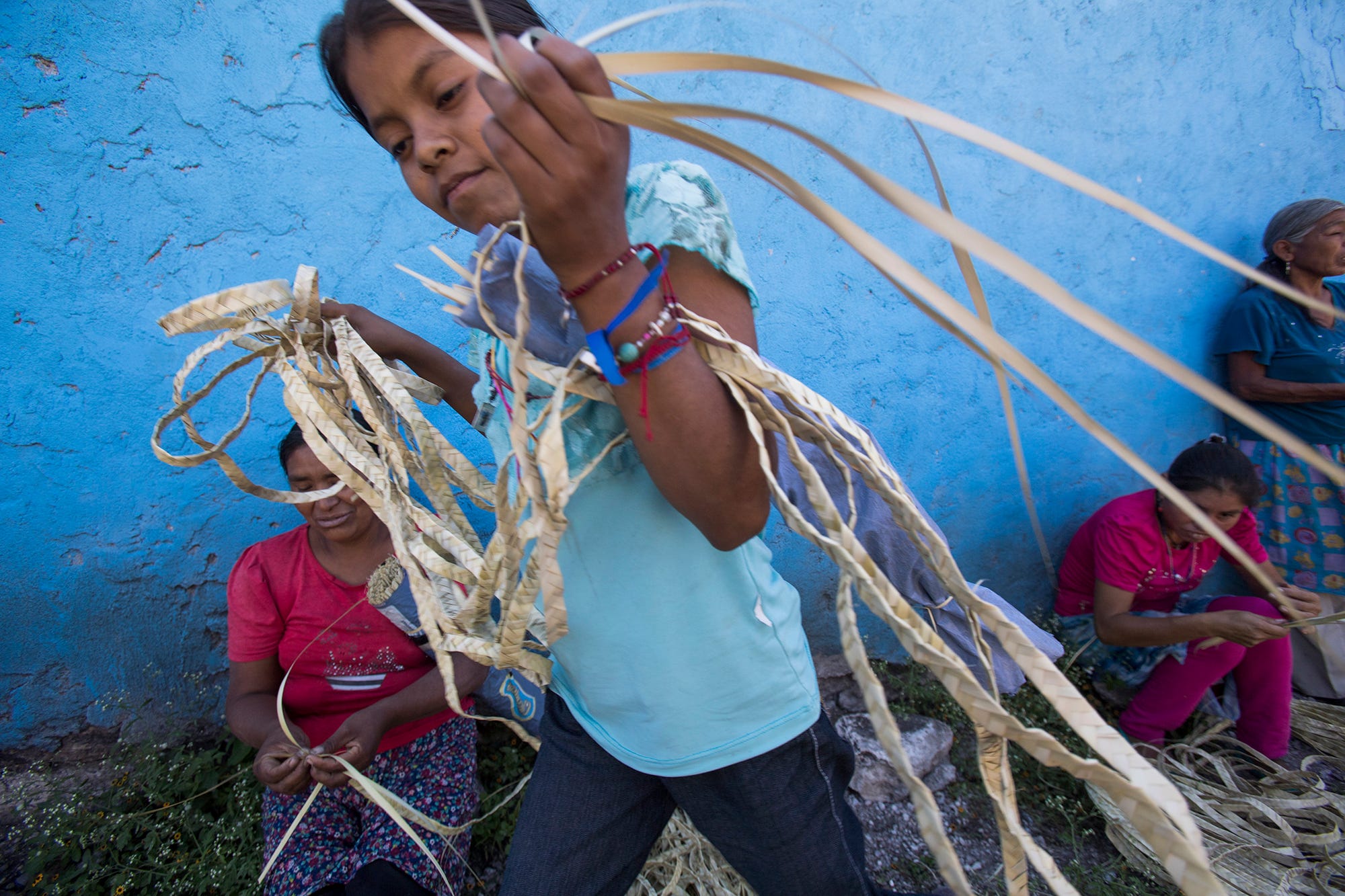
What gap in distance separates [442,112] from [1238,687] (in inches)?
133

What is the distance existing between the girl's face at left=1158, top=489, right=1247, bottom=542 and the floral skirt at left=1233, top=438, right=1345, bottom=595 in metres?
0.62

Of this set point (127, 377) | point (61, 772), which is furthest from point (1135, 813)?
point (61, 772)

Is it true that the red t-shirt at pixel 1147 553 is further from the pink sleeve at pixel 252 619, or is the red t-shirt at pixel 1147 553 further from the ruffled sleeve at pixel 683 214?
the pink sleeve at pixel 252 619

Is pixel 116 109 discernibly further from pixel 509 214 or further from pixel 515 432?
pixel 515 432

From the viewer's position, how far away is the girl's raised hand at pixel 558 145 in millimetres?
594

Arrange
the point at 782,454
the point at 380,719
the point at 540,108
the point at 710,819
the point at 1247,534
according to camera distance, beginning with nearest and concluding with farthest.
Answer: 1. the point at 540,108
2. the point at 782,454
3. the point at 710,819
4. the point at 380,719
5. the point at 1247,534

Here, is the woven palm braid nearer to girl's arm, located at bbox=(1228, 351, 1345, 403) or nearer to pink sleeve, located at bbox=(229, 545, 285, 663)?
pink sleeve, located at bbox=(229, 545, 285, 663)

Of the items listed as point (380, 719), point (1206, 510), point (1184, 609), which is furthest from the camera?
point (1184, 609)

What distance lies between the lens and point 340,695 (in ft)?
6.49

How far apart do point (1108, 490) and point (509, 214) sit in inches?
124

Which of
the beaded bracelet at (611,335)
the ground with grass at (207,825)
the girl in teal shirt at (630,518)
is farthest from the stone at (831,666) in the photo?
the beaded bracelet at (611,335)

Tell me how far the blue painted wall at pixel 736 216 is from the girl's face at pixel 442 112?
1.29m

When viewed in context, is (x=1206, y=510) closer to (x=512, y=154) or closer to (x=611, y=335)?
(x=611, y=335)

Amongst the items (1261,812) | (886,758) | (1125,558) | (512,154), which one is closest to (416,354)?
(512,154)
